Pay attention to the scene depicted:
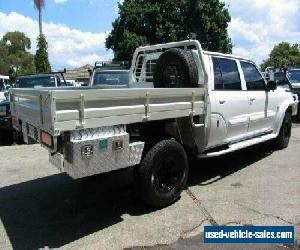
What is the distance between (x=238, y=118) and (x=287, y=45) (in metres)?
68.6

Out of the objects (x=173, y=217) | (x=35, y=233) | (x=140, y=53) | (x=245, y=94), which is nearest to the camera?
(x=35, y=233)

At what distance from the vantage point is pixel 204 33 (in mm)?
33469

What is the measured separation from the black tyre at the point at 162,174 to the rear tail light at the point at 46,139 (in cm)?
114

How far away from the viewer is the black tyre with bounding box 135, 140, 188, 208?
200 inches

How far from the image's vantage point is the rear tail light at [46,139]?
173 inches

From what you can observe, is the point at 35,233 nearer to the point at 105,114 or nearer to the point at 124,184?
the point at 105,114

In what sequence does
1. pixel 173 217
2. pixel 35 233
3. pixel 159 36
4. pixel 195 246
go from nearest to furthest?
pixel 195 246, pixel 35 233, pixel 173 217, pixel 159 36

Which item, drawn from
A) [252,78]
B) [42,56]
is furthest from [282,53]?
[252,78]

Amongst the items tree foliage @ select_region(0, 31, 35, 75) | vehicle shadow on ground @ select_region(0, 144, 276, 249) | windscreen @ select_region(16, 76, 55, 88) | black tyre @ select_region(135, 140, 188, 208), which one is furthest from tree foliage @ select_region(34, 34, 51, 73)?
tree foliage @ select_region(0, 31, 35, 75)

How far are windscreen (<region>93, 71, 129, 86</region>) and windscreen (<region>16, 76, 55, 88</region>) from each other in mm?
1283

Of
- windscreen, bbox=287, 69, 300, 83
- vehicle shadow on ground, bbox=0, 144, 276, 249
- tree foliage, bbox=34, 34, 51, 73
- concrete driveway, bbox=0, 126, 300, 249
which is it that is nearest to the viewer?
concrete driveway, bbox=0, 126, 300, 249

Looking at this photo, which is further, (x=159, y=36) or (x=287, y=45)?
(x=287, y=45)

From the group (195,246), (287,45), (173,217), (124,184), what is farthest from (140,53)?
(287,45)

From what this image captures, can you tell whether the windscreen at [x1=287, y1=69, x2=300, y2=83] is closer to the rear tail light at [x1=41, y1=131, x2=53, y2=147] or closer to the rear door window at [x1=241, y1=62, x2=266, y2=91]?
the rear door window at [x1=241, y1=62, x2=266, y2=91]
